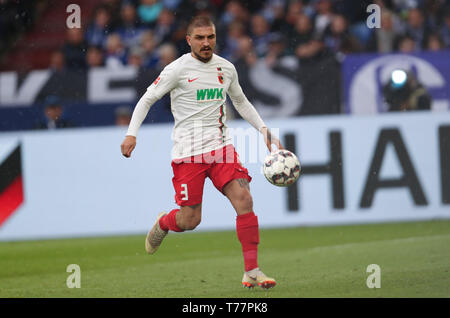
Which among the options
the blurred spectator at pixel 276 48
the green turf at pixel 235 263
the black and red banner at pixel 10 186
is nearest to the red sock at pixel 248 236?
the green turf at pixel 235 263

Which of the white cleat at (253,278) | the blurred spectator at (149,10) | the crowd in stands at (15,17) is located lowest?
the white cleat at (253,278)

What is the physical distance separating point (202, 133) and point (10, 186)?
15.9 feet

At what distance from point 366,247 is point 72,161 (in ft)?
13.3

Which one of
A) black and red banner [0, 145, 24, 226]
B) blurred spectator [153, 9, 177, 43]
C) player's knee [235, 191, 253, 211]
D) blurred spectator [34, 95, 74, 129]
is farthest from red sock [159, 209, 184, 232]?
blurred spectator [153, 9, 177, 43]

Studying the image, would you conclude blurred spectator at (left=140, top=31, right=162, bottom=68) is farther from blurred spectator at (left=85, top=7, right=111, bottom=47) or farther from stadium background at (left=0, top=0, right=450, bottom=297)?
blurred spectator at (left=85, top=7, right=111, bottom=47)

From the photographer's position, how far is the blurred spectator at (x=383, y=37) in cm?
1227

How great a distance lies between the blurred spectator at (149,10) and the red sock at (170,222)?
715cm

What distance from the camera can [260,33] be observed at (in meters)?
13.2

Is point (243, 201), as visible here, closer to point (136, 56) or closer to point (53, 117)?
point (53, 117)

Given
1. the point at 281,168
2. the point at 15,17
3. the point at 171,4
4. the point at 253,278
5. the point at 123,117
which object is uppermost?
the point at 15,17

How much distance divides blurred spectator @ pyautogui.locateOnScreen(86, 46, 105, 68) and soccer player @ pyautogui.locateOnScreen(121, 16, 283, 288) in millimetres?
6370

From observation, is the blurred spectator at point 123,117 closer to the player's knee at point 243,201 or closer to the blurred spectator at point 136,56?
the blurred spectator at point 136,56

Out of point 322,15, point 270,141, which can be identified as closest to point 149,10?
point 322,15
